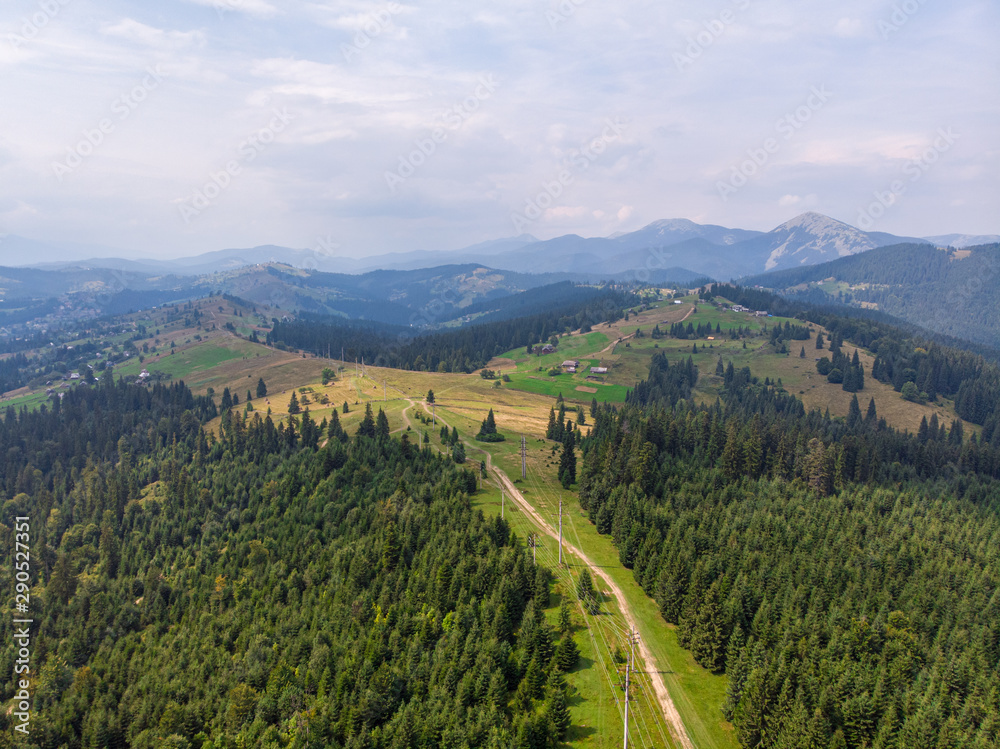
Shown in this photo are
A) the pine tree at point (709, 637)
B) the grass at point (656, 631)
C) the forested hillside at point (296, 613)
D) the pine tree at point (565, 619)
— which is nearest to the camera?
the grass at point (656, 631)

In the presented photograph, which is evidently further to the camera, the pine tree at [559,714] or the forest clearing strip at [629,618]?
the forest clearing strip at [629,618]

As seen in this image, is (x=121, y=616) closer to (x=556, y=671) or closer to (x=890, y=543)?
(x=556, y=671)

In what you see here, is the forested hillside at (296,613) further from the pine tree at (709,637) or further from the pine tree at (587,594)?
the pine tree at (709,637)

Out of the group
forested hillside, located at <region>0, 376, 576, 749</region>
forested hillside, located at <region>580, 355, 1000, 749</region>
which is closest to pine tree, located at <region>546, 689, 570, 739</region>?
forested hillside, located at <region>0, 376, 576, 749</region>

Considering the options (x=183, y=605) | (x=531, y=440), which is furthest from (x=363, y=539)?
(x=531, y=440)

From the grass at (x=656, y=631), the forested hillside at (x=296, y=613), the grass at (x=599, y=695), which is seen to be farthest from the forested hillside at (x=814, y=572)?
the forested hillside at (x=296, y=613)

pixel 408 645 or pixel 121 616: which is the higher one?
pixel 408 645

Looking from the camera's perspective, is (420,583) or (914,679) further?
(420,583)
